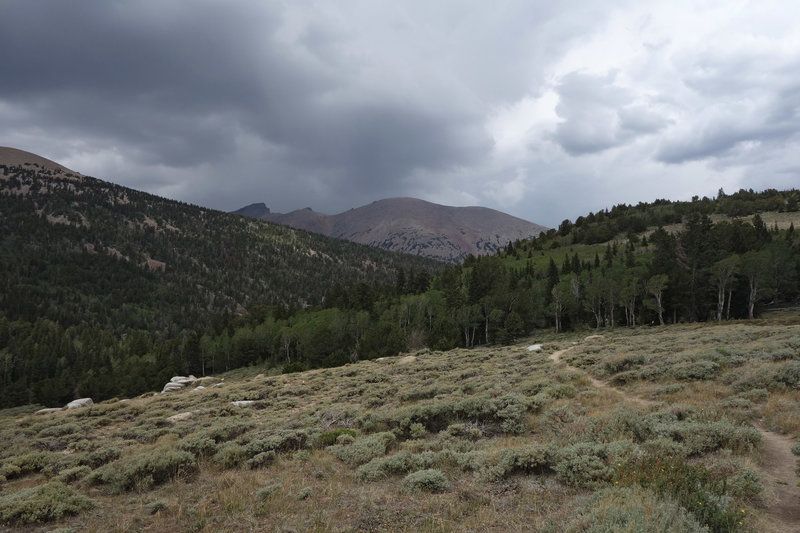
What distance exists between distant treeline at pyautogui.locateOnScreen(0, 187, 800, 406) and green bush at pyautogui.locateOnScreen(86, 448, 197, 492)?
4963 cm

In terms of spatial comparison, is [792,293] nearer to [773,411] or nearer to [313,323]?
[773,411]

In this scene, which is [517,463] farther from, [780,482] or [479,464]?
[780,482]

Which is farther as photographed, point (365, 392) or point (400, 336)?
point (400, 336)

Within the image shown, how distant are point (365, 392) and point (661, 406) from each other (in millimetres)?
18430

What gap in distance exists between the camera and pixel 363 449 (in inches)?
498

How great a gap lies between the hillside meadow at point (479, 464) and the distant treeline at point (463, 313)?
46.6 meters

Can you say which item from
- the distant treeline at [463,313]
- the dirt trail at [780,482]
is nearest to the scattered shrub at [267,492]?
the dirt trail at [780,482]

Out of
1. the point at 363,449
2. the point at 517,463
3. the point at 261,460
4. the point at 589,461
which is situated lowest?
the point at 261,460

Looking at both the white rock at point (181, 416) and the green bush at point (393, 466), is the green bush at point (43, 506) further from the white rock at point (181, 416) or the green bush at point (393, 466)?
the white rock at point (181, 416)

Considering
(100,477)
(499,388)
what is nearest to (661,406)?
(499,388)

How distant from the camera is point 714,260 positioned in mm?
69312

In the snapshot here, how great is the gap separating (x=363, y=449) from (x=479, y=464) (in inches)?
181

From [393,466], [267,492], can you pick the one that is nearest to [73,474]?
[267,492]

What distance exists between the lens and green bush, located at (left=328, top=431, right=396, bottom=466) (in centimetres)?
1207
